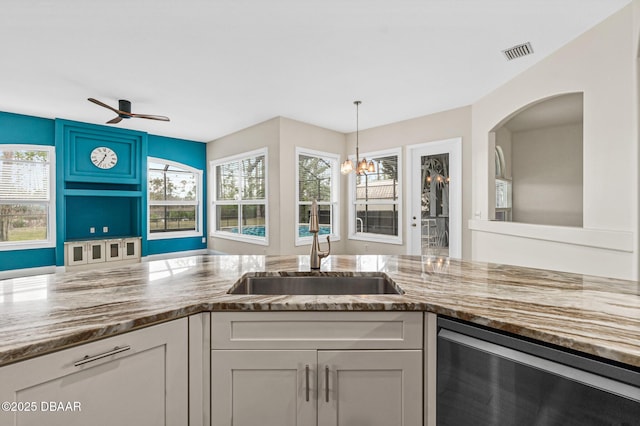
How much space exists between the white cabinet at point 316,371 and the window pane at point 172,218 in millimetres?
6117

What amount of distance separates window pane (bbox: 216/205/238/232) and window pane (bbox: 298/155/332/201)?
1.68m

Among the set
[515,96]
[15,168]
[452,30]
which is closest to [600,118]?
[515,96]

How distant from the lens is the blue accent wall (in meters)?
6.30

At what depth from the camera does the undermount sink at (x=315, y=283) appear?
5.30 ft

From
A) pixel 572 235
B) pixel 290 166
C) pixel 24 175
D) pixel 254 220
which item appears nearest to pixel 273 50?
pixel 290 166

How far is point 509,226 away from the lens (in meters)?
3.41

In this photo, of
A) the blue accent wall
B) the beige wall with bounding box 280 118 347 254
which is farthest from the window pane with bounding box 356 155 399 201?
the blue accent wall

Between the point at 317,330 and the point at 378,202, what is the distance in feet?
15.0

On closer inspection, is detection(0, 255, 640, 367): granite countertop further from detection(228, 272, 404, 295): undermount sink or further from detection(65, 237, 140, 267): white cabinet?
detection(65, 237, 140, 267): white cabinet

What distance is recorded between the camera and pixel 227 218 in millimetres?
6551

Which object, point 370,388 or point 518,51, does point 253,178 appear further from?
point 370,388

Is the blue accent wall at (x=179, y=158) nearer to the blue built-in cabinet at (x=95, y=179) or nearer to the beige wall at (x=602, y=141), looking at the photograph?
the blue built-in cabinet at (x=95, y=179)

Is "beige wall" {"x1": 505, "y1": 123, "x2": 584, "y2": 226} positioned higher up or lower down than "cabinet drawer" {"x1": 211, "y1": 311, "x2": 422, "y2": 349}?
higher up

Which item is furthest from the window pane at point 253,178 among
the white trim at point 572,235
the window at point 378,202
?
the white trim at point 572,235
